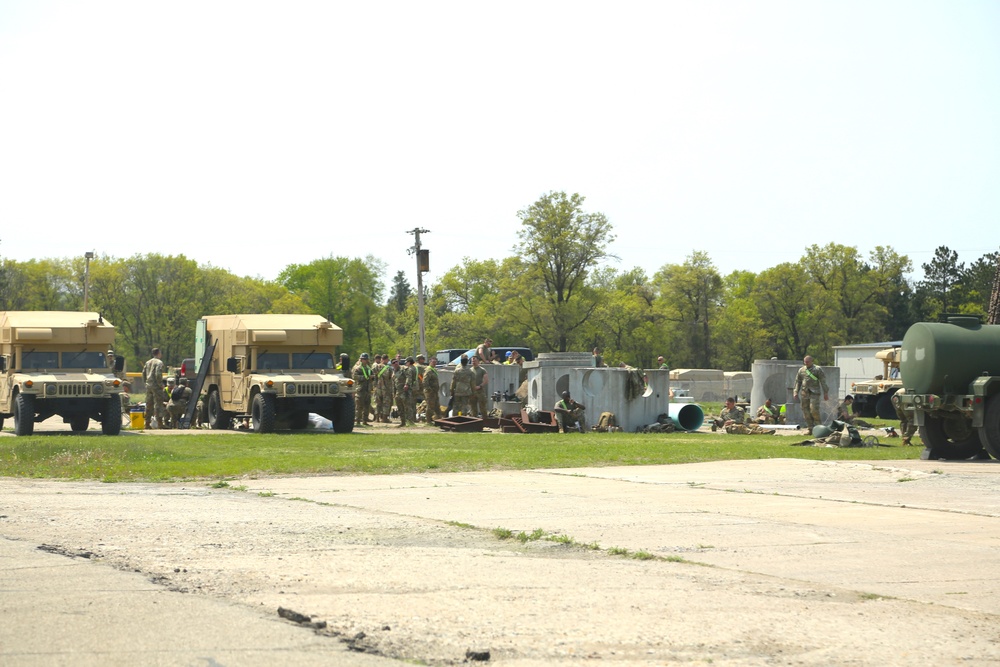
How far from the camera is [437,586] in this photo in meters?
7.62

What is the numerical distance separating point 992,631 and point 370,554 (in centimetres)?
425

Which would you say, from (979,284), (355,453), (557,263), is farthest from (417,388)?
(979,284)

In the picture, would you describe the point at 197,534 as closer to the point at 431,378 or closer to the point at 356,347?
the point at 431,378

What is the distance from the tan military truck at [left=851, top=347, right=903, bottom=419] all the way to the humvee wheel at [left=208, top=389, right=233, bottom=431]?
2001 centimetres

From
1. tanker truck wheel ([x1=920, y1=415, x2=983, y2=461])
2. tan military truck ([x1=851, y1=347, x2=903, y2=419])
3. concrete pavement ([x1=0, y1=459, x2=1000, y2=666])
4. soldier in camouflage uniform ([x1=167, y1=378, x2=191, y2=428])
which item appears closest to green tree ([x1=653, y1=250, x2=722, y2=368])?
tan military truck ([x1=851, y1=347, x2=903, y2=419])

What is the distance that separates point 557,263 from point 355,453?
52474mm

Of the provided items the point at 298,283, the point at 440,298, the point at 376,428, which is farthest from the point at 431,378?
the point at 298,283

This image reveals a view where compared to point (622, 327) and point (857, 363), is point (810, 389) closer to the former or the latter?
point (857, 363)

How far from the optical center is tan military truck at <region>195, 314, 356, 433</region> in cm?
2564

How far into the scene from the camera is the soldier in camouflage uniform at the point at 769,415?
103ft

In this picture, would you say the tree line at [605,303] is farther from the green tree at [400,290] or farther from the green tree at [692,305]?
the green tree at [400,290]

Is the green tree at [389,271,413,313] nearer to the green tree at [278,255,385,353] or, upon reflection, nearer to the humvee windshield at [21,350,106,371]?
the green tree at [278,255,385,353]

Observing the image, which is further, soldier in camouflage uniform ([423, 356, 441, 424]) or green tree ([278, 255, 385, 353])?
green tree ([278, 255, 385, 353])

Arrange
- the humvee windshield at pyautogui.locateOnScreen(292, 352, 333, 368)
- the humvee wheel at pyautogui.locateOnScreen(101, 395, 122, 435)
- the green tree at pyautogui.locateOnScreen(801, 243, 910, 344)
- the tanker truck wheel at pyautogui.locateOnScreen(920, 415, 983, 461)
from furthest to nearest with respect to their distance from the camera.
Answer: the green tree at pyautogui.locateOnScreen(801, 243, 910, 344)
the humvee windshield at pyautogui.locateOnScreen(292, 352, 333, 368)
the humvee wheel at pyautogui.locateOnScreen(101, 395, 122, 435)
the tanker truck wheel at pyautogui.locateOnScreen(920, 415, 983, 461)
